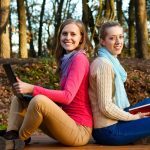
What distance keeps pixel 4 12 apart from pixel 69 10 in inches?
586

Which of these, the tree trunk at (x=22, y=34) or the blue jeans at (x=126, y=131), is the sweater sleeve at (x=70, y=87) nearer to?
the blue jeans at (x=126, y=131)

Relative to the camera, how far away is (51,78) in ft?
33.0

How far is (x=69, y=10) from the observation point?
26.9 m

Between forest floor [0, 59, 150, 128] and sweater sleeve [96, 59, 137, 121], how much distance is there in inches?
226

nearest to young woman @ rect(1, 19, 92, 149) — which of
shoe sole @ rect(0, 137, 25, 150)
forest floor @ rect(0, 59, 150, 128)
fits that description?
shoe sole @ rect(0, 137, 25, 150)

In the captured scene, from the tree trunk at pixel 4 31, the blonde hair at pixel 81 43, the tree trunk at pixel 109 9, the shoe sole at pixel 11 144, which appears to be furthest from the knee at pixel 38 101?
the tree trunk at pixel 109 9

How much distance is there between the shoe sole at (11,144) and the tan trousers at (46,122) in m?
0.16

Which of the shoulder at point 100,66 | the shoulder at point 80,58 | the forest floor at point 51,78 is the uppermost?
the shoulder at point 80,58

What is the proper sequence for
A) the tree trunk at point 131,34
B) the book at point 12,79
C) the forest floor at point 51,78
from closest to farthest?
the book at point 12,79, the forest floor at point 51,78, the tree trunk at point 131,34

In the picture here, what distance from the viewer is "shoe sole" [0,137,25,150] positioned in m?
3.12

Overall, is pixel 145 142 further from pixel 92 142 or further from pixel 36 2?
pixel 36 2

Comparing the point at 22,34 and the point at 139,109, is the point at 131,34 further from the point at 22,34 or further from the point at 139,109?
the point at 139,109

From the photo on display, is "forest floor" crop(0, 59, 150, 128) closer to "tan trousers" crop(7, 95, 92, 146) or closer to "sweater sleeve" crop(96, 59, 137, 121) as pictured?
"tan trousers" crop(7, 95, 92, 146)

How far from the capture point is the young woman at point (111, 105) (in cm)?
335
